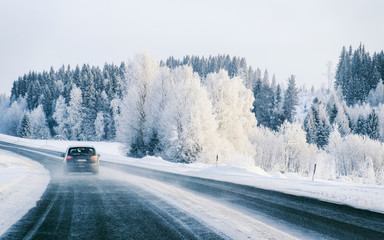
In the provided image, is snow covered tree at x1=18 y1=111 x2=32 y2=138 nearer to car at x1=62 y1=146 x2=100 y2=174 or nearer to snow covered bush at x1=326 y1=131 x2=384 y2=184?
car at x1=62 y1=146 x2=100 y2=174

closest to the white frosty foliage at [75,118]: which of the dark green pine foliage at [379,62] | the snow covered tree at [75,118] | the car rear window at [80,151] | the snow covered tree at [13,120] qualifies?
the snow covered tree at [75,118]

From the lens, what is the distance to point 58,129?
84438 millimetres

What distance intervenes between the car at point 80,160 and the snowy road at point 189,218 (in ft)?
23.3

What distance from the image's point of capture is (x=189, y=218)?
6406 mm

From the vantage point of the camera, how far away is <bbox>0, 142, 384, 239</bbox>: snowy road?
5.28m

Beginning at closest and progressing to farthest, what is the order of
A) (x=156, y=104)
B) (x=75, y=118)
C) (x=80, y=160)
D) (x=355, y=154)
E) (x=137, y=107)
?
1. (x=80, y=160)
2. (x=156, y=104)
3. (x=137, y=107)
4. (x=355, y=154)
5. (x=75, y=118)

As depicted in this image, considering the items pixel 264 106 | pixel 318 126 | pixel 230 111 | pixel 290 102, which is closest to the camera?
pixel 230 111

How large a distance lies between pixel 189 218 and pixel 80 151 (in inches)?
498

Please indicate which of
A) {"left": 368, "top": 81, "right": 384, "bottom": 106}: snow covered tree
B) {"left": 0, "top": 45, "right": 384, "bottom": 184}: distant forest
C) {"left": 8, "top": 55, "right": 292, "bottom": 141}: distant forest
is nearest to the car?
{"left": 0, "top": 45, "right": 384, "bottom": 184}: distant forest

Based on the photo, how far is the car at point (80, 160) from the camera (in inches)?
647

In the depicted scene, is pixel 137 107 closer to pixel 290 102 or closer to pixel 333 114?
pixel 333 114

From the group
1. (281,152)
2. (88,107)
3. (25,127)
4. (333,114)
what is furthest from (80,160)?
(25,127)

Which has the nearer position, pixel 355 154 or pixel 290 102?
pixel 355 154

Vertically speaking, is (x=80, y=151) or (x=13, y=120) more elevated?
(x=13, y=120)
